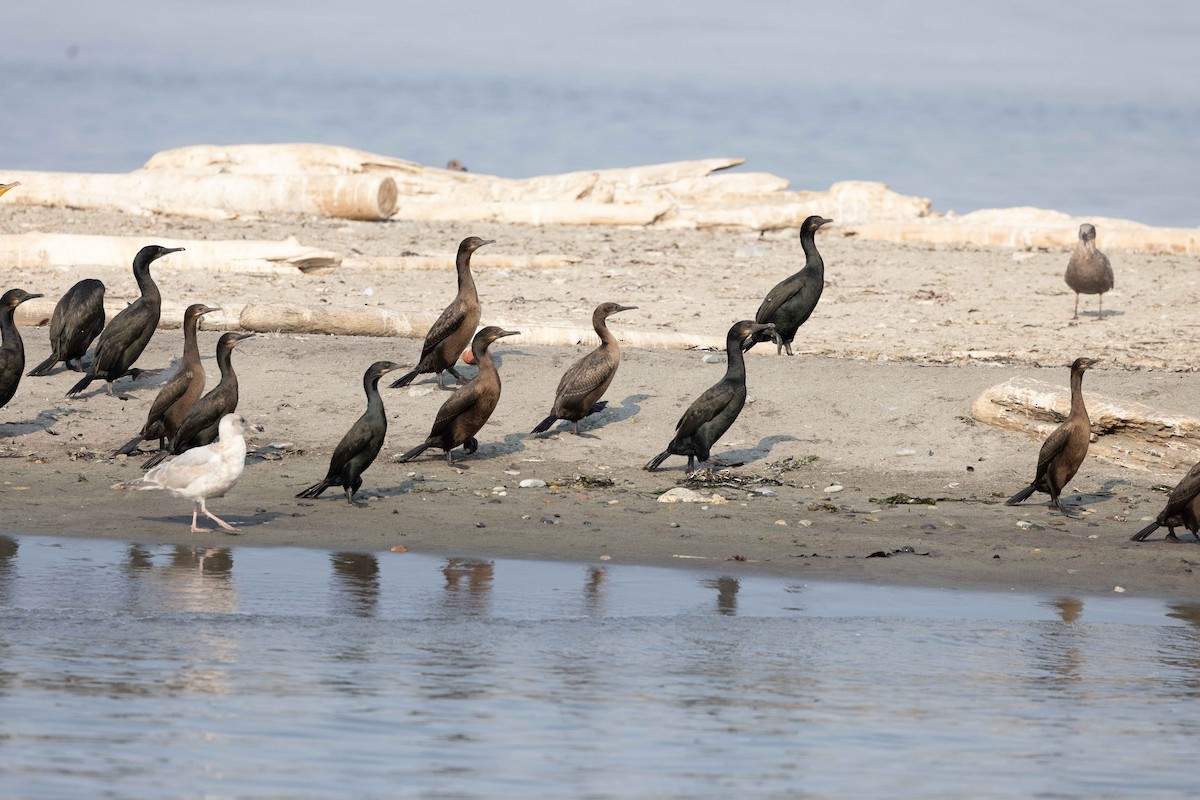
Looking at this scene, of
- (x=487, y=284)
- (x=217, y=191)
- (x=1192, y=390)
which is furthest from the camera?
(x=217, y=191)

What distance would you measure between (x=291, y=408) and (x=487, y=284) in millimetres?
6512

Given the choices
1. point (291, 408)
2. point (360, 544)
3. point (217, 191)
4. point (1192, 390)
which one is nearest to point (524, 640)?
point (360, 544)

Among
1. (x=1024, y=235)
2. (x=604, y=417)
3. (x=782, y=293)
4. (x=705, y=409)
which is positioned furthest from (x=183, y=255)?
(x=1024, y=235)

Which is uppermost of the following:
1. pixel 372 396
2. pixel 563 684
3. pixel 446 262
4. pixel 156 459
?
pixel 446 262

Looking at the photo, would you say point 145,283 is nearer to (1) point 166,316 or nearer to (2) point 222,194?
(1) point 166,316

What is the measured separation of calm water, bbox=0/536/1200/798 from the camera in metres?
5.71

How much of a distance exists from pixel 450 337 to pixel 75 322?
10.8ft

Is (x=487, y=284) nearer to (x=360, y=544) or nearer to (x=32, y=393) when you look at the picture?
(x=32, y=393)

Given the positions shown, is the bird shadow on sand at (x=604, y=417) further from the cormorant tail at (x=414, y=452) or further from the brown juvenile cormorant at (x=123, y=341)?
the brown juvenile cormorant at (x=123, y=341)

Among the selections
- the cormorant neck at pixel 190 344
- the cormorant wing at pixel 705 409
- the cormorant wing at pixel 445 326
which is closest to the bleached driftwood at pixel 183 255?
the cormorant wing at pixel 445 326

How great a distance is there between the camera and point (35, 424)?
13.3 m

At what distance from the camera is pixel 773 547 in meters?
10.1

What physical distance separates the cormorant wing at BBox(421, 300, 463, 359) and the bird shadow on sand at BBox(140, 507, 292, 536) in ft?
9.96

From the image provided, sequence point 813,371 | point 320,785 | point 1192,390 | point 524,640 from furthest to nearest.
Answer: point 813,371 → point 1192,390 → point 524,640 → point 320,785
